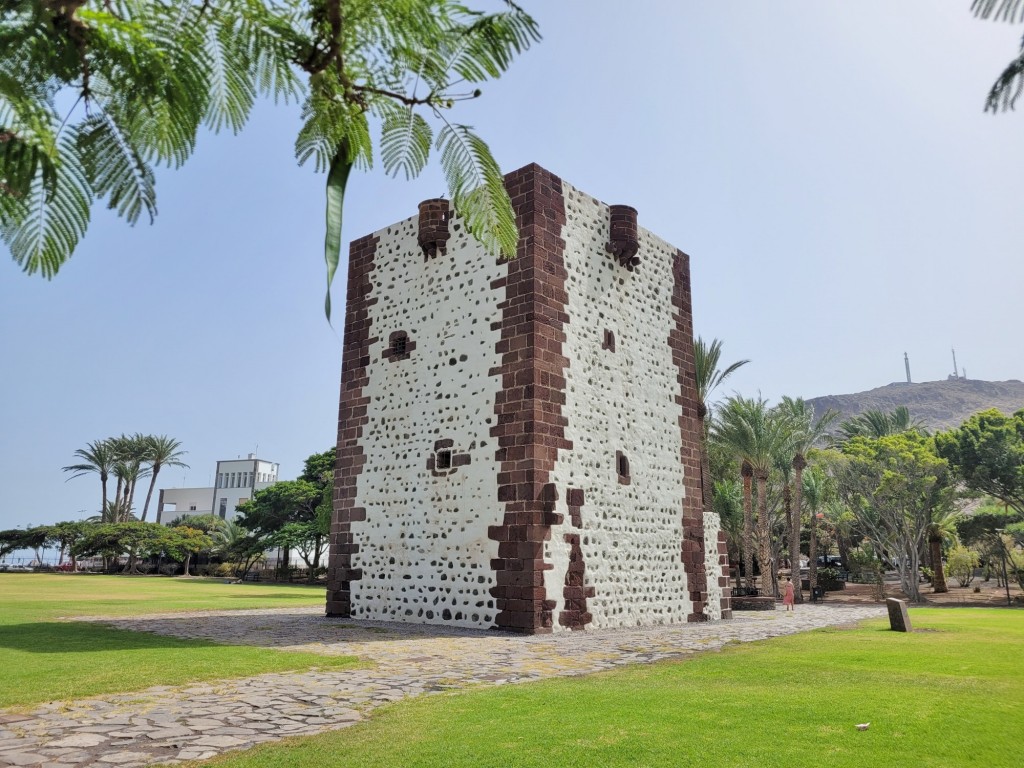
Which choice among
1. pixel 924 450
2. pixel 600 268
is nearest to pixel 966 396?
pixel 924 450

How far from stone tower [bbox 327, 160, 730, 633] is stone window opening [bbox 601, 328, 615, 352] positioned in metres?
0.04

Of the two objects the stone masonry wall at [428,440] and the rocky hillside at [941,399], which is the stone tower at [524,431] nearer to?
the stone masonry wall at [428,440]

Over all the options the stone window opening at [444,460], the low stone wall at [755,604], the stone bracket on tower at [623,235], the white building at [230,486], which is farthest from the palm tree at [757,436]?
the white building at [230,486]

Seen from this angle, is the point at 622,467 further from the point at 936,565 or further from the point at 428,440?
the point at 936,565

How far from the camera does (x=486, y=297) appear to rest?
12562 mm

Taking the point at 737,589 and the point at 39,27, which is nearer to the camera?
the point at 39,27

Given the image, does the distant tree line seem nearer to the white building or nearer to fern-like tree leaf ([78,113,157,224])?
the white building

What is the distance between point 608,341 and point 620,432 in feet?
5.49

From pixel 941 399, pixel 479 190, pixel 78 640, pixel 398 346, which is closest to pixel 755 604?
pixel 398 346

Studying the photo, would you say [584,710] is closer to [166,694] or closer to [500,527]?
[166,694]

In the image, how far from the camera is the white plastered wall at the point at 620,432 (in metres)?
12.1

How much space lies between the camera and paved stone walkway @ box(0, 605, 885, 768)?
4148 mm

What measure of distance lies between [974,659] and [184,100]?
8479 mm

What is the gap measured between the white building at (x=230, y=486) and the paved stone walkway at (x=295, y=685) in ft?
226
